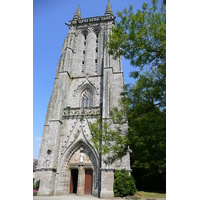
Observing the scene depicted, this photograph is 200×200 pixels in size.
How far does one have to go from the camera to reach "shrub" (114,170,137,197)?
10.7m

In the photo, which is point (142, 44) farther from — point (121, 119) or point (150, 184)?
point (150, 184)

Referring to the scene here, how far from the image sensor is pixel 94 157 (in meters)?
13.4

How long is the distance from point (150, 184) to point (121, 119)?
25.3ft

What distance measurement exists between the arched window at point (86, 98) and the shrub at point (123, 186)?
7759mm

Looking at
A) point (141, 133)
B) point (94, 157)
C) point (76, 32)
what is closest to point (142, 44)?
point (141, 133)

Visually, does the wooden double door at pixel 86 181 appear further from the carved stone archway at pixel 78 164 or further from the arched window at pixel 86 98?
the arched window at pixel 86 98

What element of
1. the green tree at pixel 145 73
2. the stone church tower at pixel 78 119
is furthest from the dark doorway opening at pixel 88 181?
the green tree at pixel 145 73

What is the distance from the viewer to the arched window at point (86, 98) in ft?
55.7

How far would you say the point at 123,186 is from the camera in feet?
35.4

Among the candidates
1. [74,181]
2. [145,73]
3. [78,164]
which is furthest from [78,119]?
[145,73]

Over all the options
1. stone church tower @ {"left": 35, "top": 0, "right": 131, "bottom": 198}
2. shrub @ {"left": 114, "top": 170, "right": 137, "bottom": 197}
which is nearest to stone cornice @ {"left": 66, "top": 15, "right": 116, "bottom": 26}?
stone church tower @ {"left": 35, "top": 0, "right": 131, "bottom": 198}

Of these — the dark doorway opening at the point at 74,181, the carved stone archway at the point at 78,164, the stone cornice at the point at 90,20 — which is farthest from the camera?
the stone cornice at the point at 90,20
